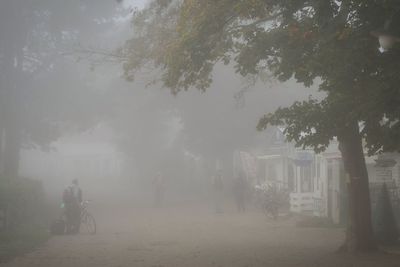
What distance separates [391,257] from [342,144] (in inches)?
101

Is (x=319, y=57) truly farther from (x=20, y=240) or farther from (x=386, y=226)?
(x=20, y=240)

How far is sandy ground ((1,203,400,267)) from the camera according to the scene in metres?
12.0

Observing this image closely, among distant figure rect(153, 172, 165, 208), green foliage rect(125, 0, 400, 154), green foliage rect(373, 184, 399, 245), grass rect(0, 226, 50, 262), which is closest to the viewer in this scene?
green foliage rect(125, 0, 400, 154)

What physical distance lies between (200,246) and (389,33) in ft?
27.0

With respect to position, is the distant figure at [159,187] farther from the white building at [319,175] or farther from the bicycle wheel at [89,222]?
the bicycle wheel at [89,222]

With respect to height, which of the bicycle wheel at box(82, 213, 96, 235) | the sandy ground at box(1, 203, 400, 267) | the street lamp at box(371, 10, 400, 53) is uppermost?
the street lamp at box(371, 10, 400, 53)

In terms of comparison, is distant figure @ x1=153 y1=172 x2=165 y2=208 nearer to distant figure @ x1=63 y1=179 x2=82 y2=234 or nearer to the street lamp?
distant figure @ x1=63 y1=179 x2=82 y2=234

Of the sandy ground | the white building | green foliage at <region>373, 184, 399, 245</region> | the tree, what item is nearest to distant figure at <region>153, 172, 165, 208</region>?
the white building

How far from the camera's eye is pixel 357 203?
41.5 ft

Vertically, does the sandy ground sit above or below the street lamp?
below

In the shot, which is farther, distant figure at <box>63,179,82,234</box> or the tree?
distant figure at <box>63,179,82,234</box>

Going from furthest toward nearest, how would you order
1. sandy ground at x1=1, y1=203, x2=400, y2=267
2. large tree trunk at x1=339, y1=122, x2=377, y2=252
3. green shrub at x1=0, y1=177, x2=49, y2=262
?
green shrub at x1=0, y1=177, x2=49, y2=262 → large tree trunk at x1=339, y1=122, x2=377, y2=252 → sandy ground at x1=1, y1=203, x2=400, y2=267

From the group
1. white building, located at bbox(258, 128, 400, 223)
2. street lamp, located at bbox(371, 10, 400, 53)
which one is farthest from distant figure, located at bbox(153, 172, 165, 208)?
street lamp, located at bbox(371, 10, 400, 53)

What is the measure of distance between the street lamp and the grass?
29.3 ft
